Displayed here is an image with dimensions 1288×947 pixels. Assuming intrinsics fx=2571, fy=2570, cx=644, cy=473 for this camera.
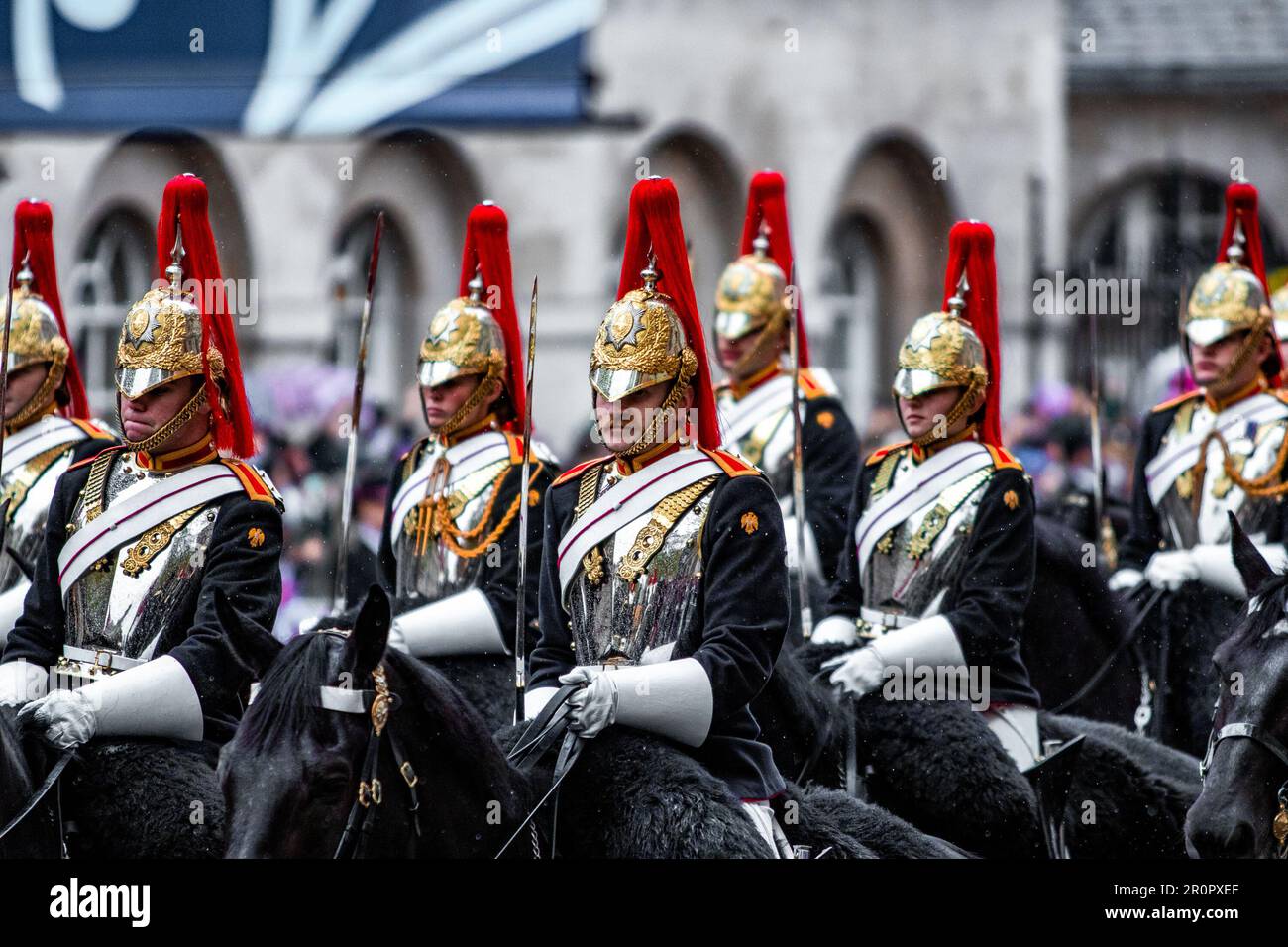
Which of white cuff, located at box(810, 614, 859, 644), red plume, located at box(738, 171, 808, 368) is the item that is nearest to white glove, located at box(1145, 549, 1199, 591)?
white cuff, located at box(810, 614, 859, 644)

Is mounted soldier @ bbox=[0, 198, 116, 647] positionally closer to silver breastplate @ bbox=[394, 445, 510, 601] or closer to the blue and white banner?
silver breastplate @ bbox=[394, 445, 510, 601]

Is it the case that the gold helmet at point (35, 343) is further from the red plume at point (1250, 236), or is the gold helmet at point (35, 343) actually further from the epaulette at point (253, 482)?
the red plume at point (1250, 236)

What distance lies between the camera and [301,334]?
16.3m

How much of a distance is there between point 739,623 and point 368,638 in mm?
1108

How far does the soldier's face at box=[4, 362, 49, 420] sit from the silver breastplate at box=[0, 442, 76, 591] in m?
0.23

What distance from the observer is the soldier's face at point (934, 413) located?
8148 millimetres

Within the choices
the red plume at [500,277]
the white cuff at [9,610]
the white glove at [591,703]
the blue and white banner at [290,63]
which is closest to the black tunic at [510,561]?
→ the red plume at [500,277]

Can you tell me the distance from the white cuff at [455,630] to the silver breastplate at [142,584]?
1.29m

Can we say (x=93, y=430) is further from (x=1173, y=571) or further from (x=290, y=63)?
(x=290, y=63)

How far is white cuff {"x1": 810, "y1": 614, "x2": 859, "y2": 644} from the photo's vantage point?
804 centimetres

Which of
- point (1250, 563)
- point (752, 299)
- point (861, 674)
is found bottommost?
point (861, 674)

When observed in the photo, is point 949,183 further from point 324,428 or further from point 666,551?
point 666,551

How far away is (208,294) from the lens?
714 cm


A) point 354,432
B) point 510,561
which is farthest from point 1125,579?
point 354,432
